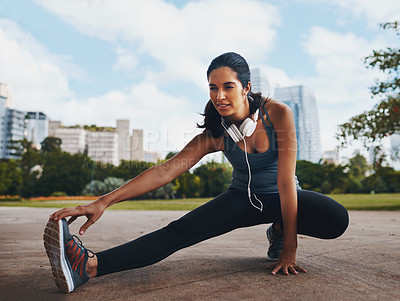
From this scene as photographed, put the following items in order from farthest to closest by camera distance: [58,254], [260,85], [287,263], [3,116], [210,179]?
[3,116] → [210,179] → [260,85] → [287,263] → [58,254]

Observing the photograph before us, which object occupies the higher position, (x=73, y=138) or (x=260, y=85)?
(x=73, y=138)

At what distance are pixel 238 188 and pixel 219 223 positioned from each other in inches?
Answer: 10.3

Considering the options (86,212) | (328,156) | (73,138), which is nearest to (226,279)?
(86,212)

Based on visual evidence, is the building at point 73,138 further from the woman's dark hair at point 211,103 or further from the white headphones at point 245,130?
the white headphones at point 245,130

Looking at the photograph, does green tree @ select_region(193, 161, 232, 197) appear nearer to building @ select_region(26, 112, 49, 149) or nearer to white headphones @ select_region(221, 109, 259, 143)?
white headphones @ select_region(221, 109, 259, 143)

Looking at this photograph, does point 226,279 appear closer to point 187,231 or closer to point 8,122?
point 187,231

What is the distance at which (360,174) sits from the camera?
145ft

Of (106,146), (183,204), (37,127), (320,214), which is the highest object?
(37,127)

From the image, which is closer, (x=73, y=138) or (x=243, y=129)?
(x=243, y=129)

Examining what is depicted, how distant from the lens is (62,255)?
1563mm

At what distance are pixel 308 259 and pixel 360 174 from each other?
151ft

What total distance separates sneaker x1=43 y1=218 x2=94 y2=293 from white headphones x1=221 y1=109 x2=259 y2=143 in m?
0.97

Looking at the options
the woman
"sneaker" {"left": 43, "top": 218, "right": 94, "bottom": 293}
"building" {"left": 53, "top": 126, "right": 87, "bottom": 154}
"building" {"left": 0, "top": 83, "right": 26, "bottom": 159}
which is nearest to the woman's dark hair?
the woman

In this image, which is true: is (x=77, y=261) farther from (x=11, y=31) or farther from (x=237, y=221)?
(x=11, y=31)
